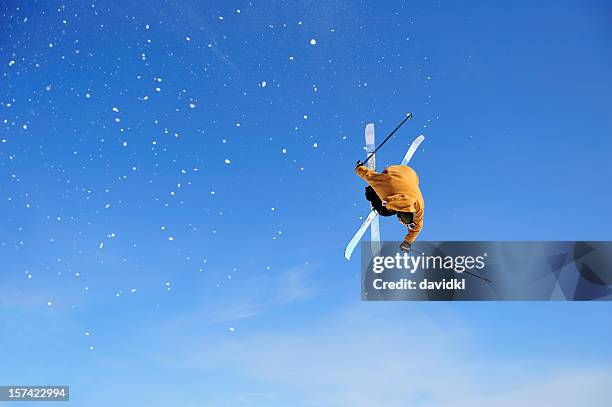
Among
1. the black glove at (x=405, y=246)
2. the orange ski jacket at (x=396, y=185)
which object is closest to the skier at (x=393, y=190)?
the orange ski jacket at (x=396, y=185)

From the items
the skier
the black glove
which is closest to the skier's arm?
the skier

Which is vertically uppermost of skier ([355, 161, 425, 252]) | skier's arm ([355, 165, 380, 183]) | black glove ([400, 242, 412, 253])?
skier's arm ([355, 165, 380, 183])

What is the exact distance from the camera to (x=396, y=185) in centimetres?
944

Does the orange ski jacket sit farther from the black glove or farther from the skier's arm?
the black glove

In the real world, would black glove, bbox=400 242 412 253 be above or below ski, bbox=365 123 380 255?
below

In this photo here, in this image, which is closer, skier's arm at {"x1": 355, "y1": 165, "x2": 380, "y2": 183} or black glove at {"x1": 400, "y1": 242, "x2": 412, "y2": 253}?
skier's arm at {"x1": 355, "y1": 165, "x2": 380, "y2": 183}

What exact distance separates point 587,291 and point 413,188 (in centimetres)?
485

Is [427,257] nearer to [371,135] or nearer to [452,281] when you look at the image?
[452,281]

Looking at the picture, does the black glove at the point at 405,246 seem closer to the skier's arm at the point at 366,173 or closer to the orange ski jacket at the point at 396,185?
the orange ski jacket at the point at 396,185

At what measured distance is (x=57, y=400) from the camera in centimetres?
1093

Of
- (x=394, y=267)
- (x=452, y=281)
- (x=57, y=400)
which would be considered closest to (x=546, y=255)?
(x=452, y=281)

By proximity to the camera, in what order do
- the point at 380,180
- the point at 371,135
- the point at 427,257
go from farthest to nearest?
1. the point at 427,257
2. the point at 371,135
3. the point at 380,180

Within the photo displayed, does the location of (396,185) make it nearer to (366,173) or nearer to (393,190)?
(393,190)

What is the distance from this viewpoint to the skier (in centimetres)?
946
